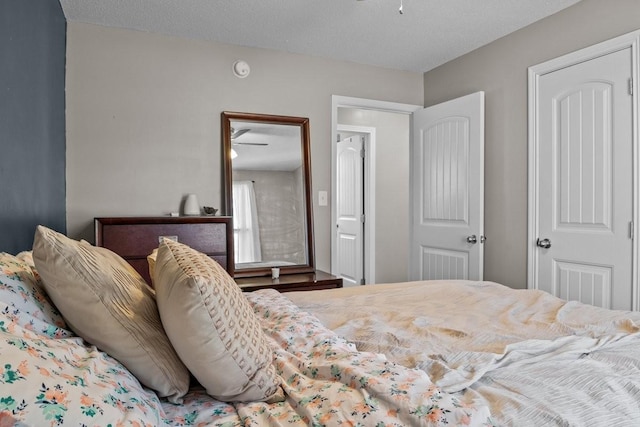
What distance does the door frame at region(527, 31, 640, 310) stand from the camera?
233cm

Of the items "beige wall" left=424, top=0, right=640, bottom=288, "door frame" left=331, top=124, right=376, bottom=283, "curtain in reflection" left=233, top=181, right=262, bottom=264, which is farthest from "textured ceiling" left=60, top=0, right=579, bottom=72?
"door frame" left=331, top=124, right=376, bottom=283

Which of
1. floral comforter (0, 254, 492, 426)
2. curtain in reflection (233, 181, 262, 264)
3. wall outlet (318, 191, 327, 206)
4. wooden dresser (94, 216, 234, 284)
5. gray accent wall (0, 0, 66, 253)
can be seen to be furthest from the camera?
wall outlet (318, 191, 327, 206)

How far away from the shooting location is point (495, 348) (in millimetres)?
1250

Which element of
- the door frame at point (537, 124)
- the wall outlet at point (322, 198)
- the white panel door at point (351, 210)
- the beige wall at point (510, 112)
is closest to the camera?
the door frame at point (537, 124)

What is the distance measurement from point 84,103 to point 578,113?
3.29m

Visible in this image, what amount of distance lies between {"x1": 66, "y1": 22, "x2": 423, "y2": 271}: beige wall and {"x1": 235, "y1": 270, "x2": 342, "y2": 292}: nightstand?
526 mm

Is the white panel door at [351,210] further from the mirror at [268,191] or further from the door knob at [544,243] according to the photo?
the door knob at [544,243]

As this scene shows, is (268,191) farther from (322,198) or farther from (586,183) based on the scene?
(586,183)

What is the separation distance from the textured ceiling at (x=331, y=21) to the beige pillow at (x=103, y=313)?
2210 mm

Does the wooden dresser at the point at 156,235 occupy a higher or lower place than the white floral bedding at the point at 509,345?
higher

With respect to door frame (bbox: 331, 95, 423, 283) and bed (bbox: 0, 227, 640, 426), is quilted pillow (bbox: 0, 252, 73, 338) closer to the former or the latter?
bed (bbox: 0, 227, 640, 426)

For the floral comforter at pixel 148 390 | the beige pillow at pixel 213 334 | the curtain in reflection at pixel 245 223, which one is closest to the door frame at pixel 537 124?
the curtain in reflection at pixel 245 223

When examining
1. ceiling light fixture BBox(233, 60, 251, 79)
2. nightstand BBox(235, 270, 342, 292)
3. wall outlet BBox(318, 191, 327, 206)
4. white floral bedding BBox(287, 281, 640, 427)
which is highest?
ceiling light fixture BBox(233, 60, 251, 79)

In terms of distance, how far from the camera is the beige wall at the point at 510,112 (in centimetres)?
274
